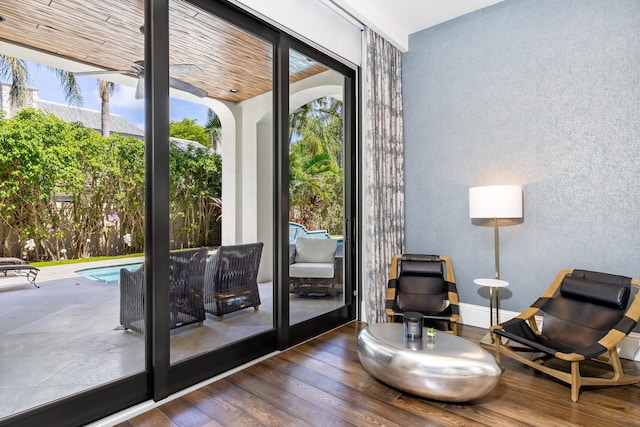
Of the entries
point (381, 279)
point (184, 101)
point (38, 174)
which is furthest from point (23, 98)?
point (381, 279)

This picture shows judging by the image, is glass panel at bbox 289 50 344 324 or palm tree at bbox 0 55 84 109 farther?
glass panel at bbox 289 50 344 324

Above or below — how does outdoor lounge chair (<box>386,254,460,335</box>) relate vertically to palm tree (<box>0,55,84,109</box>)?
below

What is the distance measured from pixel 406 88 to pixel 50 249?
12.4 ft

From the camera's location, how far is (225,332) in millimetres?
2832

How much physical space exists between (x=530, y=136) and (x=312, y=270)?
2.45 metres

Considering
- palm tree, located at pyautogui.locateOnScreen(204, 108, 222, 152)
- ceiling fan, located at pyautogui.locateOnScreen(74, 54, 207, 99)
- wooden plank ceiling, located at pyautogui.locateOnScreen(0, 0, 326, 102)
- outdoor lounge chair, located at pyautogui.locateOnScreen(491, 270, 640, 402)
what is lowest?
outdoor lounge chair, located at pyautogui.locateOnScreen(491, 270, 640, 402)

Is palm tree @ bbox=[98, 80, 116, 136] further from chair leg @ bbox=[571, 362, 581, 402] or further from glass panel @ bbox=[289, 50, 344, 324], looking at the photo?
chair leg @ bbox=[571, 362, 581, 402]

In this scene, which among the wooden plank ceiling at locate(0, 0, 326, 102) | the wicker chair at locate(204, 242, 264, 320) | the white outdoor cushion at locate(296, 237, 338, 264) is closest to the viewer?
the wooden plank ceiling at locate(0, 0, 326, 102)

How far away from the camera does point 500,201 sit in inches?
126

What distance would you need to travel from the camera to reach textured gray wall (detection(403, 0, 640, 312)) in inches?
121

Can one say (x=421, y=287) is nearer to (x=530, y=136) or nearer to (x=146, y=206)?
(x=530, y=136)

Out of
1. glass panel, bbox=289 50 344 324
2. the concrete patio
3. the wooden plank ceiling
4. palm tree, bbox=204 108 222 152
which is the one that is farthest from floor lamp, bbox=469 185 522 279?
the concrete patio

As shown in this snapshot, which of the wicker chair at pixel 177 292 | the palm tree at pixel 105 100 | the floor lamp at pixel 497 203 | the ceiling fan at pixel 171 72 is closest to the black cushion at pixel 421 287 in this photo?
the floor lamp at pixel 497 203

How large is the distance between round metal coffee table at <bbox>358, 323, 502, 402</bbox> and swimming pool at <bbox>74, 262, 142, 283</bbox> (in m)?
1.67
